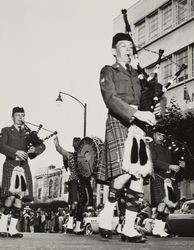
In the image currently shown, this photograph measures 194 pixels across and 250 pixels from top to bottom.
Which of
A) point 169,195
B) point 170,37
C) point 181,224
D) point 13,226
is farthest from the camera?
point 170,37

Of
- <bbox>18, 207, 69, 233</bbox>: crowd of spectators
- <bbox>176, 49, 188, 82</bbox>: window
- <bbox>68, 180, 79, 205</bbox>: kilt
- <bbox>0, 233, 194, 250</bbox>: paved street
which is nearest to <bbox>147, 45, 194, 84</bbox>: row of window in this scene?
<bbox>176, 49, 188, 82</bbox>: window

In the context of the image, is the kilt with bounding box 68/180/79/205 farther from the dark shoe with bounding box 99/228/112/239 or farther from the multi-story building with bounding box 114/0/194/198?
the multi-story building with bounding box 114/0/194/198

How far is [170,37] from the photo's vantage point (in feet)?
77.7

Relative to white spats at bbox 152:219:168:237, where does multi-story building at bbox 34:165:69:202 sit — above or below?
above

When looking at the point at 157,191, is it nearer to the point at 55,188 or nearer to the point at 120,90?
the point at 120,90

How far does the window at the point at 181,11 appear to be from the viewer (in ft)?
74.9

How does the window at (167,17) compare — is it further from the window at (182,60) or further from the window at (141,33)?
the window at (182,60)

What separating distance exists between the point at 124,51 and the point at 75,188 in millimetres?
6002

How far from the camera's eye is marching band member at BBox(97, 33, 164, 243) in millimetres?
4160

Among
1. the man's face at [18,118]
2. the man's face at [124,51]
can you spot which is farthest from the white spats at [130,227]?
the man's face at [18,118]

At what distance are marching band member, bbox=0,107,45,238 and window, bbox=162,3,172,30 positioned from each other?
19268 millimetres

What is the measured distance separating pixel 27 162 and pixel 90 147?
530cm

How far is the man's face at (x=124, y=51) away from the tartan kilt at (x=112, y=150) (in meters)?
0.60

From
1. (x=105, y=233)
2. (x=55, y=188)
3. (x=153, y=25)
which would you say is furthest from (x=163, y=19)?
(x=55, y=188)
